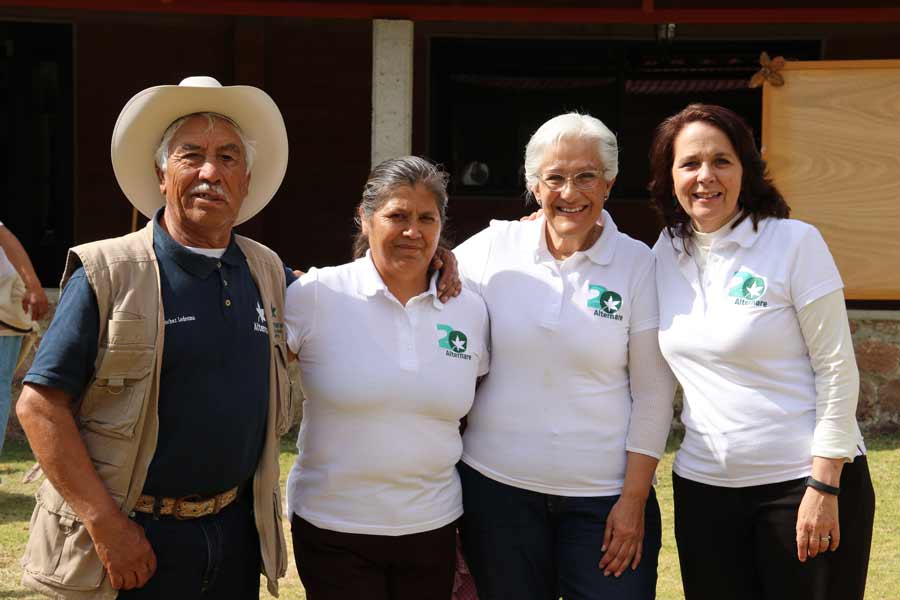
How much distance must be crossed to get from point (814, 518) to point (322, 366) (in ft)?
4.42

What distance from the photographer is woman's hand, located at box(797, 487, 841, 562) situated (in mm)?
2867

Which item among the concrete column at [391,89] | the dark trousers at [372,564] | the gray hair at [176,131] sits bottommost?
the dark trousers at [372,564]

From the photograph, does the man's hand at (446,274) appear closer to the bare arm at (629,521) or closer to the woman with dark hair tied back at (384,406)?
the woman with dark hair tied back at (384,406)

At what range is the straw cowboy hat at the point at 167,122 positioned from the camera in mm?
2850

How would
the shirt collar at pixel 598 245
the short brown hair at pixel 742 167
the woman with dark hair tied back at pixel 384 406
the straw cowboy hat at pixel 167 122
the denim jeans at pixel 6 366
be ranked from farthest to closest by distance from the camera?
the denim jeans at pixel 6 366
the shirt collar at pixel 598 245
the short brown hair at pixel 742 167
the woman with dark hair tied back at pixel 384 406
the straw cowboy hat at pixel 167 122

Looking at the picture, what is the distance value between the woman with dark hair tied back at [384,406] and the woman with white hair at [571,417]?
12 cm

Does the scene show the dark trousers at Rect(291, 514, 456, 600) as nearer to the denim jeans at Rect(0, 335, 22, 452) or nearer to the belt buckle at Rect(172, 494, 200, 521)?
the belt buckle at Rect(172, 494, 200, 521)

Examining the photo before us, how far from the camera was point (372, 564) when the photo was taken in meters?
3.01

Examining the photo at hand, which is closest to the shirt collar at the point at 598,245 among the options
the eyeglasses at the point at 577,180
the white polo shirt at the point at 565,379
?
the white polo shirt at the point at 565,379

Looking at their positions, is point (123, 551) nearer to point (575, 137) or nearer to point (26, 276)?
point (575, 137)

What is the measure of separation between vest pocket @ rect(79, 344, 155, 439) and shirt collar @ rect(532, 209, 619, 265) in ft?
3.90

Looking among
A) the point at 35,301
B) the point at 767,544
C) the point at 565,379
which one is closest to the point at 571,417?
the point at 565,379

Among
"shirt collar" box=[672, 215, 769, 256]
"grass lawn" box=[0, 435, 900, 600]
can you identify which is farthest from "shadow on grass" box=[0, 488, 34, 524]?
"shirt collar" box=[672, 215, 769, 256]

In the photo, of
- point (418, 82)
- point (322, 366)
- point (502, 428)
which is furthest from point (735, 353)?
point (418, 82)
